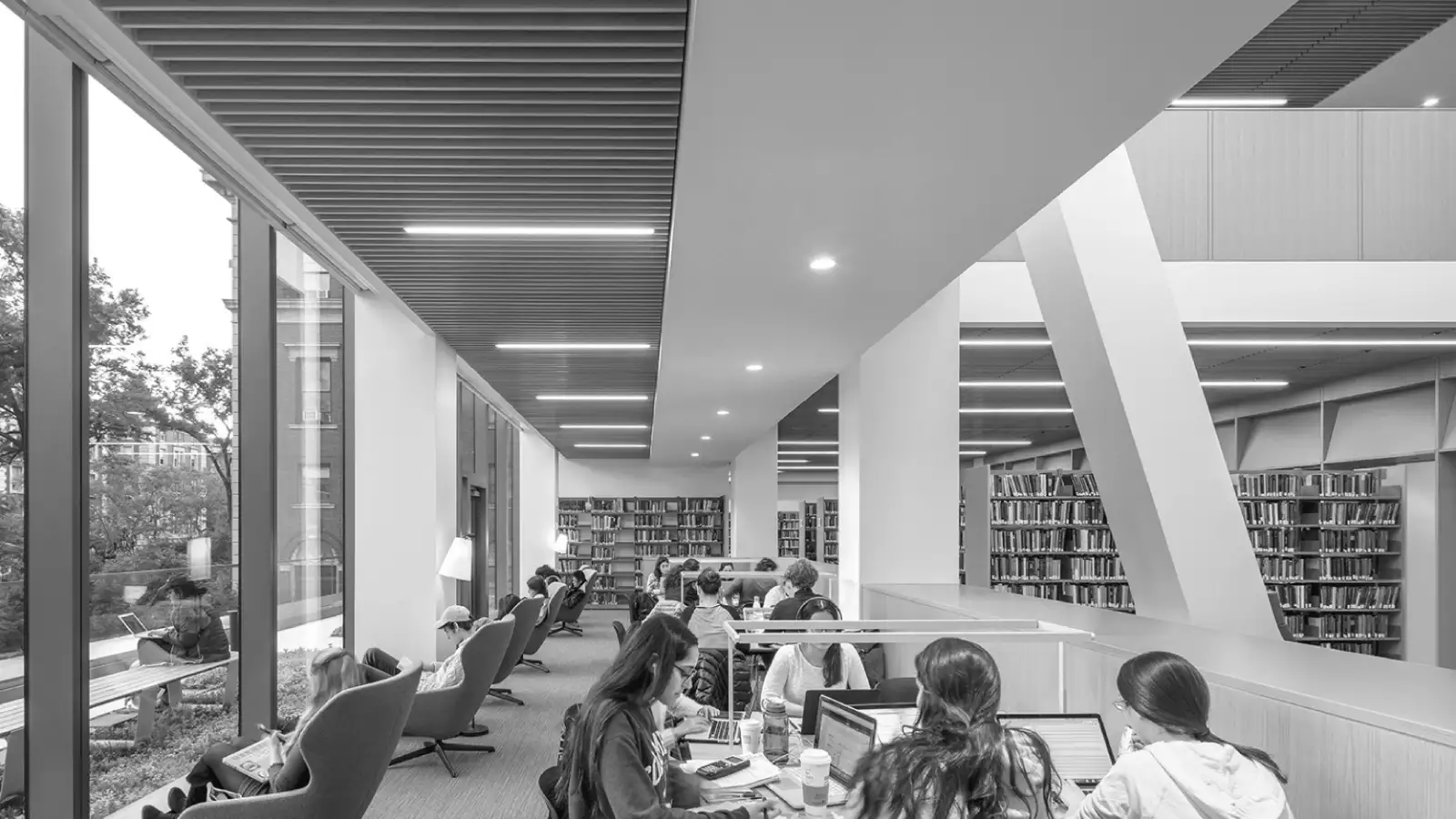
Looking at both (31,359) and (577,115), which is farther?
(31,359)

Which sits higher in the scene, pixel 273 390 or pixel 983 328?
pixel 983 328

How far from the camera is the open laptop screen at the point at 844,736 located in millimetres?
3100

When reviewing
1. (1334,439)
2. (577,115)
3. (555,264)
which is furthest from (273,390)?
(1334,439)

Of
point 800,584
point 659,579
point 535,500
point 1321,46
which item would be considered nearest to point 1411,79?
point 1321,46

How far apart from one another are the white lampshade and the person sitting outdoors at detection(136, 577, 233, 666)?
191cm

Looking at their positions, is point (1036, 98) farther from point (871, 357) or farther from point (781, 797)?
point (871, 357)

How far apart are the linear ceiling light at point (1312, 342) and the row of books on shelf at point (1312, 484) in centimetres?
182

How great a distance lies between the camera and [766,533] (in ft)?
51.4

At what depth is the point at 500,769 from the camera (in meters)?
6.45

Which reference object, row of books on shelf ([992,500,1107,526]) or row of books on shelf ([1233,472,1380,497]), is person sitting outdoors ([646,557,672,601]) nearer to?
row of books on shelf ([992,500,1107,526])

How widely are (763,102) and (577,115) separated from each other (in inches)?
30.7

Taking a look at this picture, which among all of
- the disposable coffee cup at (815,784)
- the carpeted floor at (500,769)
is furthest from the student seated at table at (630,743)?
the carpeted floor at (500,769)

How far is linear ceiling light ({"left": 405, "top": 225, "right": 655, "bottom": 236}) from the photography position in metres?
4.66

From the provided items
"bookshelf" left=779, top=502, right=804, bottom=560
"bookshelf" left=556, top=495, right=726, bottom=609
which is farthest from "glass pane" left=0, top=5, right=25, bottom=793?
"bookshelf" left=779, top=502, right=804, bottom=560
